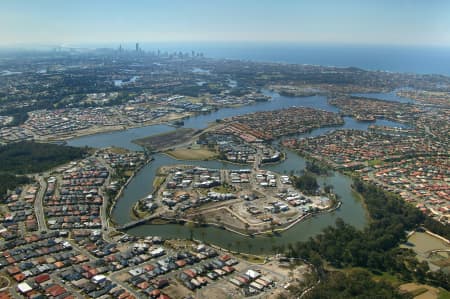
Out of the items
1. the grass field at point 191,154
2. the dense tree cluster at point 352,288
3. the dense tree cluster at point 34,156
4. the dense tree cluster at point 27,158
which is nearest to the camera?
the dense tree cluster at point 352,288

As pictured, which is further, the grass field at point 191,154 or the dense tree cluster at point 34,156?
the grass field at point 191,154

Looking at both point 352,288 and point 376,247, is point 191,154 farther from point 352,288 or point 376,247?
point 352,288

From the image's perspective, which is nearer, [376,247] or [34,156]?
[376,247]

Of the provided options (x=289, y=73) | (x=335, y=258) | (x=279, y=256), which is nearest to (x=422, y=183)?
(x=335, y=258)

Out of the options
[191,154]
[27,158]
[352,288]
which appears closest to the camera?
[352,288]

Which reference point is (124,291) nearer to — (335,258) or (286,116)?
(335,258)

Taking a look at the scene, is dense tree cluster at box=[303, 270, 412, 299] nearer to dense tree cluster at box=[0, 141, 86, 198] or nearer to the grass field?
the grass field

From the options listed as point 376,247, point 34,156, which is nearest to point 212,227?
point 376,247

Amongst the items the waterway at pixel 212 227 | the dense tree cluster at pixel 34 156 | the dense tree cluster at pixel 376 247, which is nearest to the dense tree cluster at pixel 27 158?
the dense tree cluster at pixel 34 156

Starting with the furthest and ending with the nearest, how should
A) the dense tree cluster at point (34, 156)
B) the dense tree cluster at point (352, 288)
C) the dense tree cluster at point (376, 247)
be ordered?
the dense tree cluster at point (34, 156)
the dense tree cluster at point (376, 247)
the dense tree cluster at point (352, 288)

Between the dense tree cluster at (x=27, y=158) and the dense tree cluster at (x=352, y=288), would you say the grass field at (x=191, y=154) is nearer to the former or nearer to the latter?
the dense tree cluster at (x=27, y=158)
